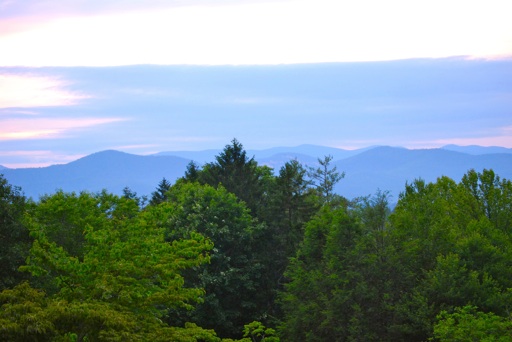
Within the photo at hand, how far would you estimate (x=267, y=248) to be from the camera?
5450 cm

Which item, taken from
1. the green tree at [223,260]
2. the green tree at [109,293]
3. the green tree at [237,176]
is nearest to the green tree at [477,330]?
the green tree at [109,293]

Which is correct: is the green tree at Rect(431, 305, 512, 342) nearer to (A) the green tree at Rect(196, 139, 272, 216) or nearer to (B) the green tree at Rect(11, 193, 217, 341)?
(B) the green tree at Rect(11, 193, 217, 341)

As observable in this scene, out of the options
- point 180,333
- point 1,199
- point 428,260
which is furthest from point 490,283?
point 1,199

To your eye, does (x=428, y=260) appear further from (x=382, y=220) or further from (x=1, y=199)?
(x=1, y=199)

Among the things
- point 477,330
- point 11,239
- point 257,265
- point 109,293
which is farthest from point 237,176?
point 109,293

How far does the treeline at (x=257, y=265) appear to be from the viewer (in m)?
24.7

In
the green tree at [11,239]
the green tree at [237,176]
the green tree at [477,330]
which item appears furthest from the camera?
the green tree at [237,176]

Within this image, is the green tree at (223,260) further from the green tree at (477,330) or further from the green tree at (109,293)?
the green tree at (477,330)

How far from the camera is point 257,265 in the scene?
2015 inches

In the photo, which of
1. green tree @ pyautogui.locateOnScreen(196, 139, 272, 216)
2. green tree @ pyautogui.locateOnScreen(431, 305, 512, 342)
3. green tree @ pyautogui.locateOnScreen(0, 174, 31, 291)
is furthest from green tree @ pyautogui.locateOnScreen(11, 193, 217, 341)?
green tree @ pyautogui.locateOnScreen(196, 139, 272, 216)

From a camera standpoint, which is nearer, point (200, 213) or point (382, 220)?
point (382, 220)

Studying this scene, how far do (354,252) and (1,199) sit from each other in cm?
1961

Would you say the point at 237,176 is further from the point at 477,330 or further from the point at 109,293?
the point at 109,293

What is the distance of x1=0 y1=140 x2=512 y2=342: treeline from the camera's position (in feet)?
80.9
